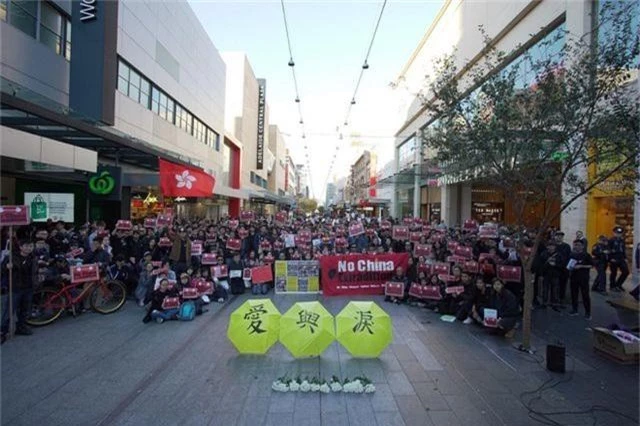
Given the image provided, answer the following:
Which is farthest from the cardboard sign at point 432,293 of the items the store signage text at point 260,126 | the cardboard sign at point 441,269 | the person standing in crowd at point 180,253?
the store signage text at point 260,126

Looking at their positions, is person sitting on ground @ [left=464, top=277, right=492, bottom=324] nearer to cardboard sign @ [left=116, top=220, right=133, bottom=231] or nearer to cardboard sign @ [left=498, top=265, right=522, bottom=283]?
cardboard sign @ [left=498, top=265, right=522, bottom=283]

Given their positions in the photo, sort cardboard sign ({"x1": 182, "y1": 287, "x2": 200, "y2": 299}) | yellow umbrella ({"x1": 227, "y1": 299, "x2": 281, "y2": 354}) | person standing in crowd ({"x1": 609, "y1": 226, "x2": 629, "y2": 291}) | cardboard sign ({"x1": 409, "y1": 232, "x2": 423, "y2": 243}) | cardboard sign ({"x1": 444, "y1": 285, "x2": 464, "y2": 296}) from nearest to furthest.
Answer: yellow umbrella ({"x1": 227, "y1": 299, "x2": 281, "y2": 354})
cardboard sign ({"x1": 182, "y1": 287, "x2": 200, "y2": 299})
cardboard sign ({"x1": 444, "y1": 285, "x2": 464, "y2": 296})
person standing in crowd ({"x1": 609, "y1": 226, "x2": 629, "y2": 291})
cardboard sign ({"x1": 409, "y1": 232, "x2": 423, "y2": 243})

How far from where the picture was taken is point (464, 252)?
1188cm

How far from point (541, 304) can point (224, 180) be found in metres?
34.9

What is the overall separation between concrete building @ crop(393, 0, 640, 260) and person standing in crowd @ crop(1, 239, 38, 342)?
850 cm

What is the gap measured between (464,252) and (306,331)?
6913 mm

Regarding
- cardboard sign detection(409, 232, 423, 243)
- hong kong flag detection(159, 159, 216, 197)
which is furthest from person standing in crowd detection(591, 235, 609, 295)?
hong kong flag detection(159, 159, 216, 197)

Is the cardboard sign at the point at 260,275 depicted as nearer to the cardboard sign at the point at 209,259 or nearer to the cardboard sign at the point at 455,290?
the cardboard sign at the point at 209,259

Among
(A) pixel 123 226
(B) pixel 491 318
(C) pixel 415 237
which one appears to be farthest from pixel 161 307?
(C) pixel 415 237

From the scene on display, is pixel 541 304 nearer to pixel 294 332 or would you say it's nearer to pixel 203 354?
pixel 294 332

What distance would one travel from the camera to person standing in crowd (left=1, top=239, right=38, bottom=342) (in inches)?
301

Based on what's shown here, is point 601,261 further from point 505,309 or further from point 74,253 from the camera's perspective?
point 74,253

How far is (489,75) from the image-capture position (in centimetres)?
783

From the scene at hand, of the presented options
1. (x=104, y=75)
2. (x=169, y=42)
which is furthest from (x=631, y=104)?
(x=169, y=42)
